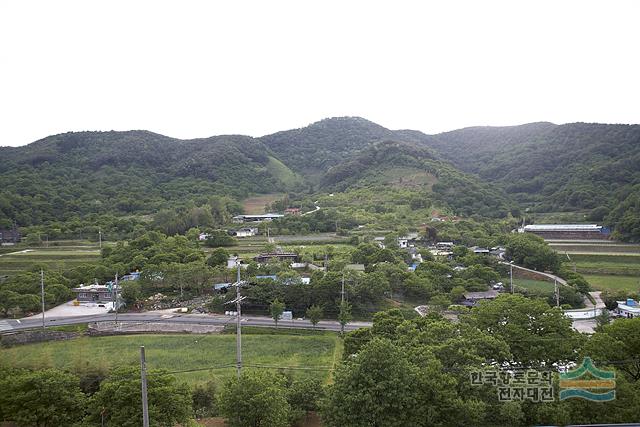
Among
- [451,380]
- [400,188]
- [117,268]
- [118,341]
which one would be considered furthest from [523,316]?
[400,188]

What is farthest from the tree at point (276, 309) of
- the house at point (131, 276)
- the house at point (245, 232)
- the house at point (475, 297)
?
the house at point (245, 232)

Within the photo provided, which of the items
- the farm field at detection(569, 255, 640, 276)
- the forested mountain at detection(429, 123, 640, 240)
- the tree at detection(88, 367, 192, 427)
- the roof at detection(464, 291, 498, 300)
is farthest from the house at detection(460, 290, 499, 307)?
the forested mountain at detection(429, 123, 640, 240)

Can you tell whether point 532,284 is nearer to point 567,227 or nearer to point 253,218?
point 567,227

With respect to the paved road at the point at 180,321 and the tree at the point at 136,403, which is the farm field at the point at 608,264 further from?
the tree at the point at 136,403

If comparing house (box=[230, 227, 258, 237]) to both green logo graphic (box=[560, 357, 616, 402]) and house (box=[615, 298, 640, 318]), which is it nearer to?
house (box=[615, 298, 640, 318])

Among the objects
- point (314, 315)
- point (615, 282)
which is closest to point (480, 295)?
point (314, 315)

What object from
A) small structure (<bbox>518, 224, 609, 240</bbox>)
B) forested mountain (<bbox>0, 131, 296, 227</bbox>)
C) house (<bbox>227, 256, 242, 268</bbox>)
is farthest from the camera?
forested mountain (<bbox>0, 131, 296, 227</bbox>)
